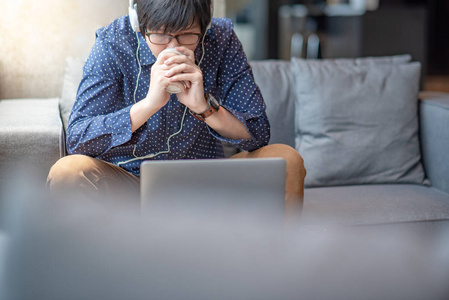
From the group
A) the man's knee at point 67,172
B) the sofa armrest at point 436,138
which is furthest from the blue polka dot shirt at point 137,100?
the sofa armrest at point 436,138

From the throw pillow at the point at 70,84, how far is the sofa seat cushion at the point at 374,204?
79 centimetres

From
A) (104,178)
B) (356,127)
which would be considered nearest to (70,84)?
(104,178)

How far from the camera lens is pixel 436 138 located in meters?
1.83

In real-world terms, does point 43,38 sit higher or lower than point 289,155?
higher

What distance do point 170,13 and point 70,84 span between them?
693 millimetres

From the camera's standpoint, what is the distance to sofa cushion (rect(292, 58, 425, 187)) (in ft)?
5.98

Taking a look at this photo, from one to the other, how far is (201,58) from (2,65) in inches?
31.9

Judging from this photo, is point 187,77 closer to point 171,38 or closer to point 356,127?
point 171,38

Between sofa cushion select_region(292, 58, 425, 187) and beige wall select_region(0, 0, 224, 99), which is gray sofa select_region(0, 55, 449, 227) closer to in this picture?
sofa cushion select_region(292, 58, 425, 187)

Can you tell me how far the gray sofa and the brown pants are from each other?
0.38m

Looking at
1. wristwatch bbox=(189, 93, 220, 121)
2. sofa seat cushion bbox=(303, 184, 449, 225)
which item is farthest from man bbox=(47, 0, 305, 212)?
sofa seat cushion bbox=(303, 184, 449, 225)

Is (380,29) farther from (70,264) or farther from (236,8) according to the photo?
(70,264)

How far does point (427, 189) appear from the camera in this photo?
1.79 meters

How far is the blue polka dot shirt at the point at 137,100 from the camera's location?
129 cm
